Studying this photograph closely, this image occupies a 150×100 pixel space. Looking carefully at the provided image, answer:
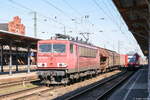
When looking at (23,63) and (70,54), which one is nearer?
(70,54)

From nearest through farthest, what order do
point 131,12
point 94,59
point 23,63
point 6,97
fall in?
1. point 6,97
2. point 131,12
3. point 94,59
4. point 23,63

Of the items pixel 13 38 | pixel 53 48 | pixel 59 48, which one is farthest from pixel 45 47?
pixel 13 38

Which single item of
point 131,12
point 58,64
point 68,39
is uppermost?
point 131,12

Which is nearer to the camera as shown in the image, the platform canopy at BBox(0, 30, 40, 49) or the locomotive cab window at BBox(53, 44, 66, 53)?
the locomotive cab window at BBox(53, 44, 66, 53)

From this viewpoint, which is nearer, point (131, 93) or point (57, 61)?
point (131, 93)

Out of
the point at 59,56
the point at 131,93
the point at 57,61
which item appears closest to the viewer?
the point at 131,93

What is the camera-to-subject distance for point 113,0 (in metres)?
14.2

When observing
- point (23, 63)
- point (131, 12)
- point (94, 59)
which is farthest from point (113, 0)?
point (23, 63)

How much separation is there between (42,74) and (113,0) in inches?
274

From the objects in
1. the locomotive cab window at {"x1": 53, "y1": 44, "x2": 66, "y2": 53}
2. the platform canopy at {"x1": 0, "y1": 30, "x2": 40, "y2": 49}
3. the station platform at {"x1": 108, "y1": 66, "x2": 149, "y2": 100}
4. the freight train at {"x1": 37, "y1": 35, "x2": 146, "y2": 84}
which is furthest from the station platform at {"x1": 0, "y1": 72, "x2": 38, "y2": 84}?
the station platform at {"x1": 108, "y1": 66, "x2": 149, "y2": 100}

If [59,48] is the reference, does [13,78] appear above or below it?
below

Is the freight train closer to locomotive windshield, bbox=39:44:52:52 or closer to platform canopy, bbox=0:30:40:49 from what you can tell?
locomotive windshield, bbox=39:44:52:52

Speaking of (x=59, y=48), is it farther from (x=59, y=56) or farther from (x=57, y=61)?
(x=57, y=61)

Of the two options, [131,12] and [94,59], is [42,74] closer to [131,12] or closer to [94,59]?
[131,12]
